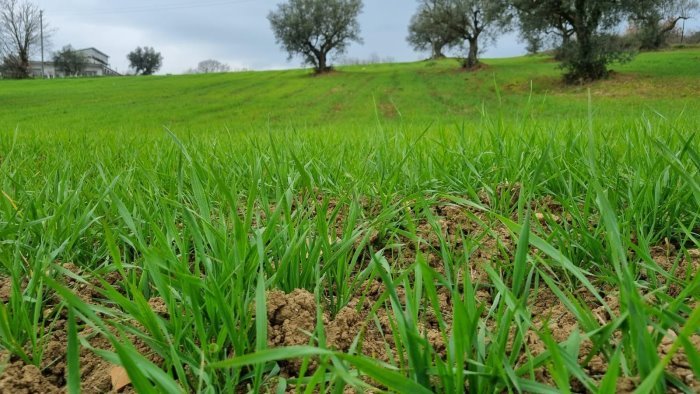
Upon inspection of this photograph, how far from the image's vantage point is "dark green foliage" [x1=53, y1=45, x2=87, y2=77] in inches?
3027

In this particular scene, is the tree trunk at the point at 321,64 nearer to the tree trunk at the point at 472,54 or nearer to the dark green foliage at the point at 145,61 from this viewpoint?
the tree trunk at the point at 472,54

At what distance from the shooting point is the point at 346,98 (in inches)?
1118

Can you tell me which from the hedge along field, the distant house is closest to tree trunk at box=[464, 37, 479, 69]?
the hedge along field

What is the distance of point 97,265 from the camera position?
1.44 m

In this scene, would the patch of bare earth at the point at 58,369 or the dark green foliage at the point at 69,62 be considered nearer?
the patch of bare earth at the point at 58,369

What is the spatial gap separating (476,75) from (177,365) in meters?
37.3

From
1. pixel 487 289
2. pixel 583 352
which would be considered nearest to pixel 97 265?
pixel 487 289

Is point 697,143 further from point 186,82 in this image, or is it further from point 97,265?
point 186,82

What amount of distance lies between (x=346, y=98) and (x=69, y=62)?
6967 cm

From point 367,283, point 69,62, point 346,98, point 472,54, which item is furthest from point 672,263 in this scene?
point 69,62

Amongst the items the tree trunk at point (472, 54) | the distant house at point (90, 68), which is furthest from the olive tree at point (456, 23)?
the distant house at point (90, 68)

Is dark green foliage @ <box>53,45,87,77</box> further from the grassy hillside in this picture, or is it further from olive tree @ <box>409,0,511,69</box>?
olive tree @ <box>409,0,511,69</box>

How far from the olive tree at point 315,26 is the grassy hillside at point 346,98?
7.51 m

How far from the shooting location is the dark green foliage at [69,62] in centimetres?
7688
